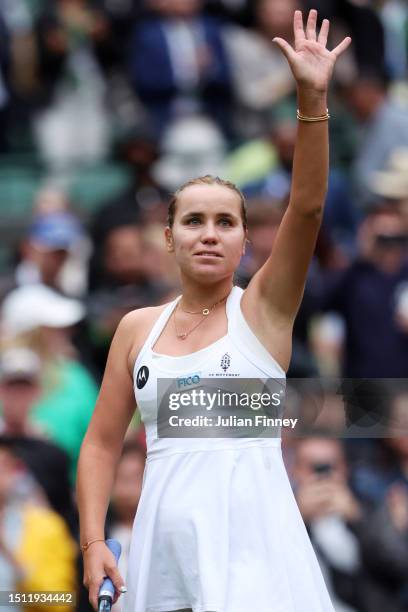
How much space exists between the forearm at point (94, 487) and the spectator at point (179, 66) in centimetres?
636

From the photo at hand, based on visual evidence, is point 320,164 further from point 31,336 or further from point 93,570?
point 31,336

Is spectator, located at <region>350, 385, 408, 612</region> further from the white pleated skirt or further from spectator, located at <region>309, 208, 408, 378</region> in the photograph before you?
the white pleated skirt

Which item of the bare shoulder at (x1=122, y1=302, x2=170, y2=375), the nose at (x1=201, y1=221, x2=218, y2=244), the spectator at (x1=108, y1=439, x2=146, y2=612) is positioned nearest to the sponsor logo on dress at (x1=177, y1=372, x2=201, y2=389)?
the bare shoulder at (x1=122, y1=302, x2=170, y2=375)

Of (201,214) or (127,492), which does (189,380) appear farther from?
(127,492)

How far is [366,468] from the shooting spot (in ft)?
24.4

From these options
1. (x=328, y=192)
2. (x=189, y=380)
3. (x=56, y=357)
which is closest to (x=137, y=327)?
(x=189, y=380)

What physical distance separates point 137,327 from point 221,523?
72 cm

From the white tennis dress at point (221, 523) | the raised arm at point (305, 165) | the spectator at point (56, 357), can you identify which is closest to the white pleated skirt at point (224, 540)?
the white tennis dress at point (221, 523)

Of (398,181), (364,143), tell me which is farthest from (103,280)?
(364,143)

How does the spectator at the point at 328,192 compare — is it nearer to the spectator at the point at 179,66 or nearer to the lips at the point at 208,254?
the spectator at the point at 179,66

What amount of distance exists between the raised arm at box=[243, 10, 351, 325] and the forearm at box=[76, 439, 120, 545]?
2.57ft

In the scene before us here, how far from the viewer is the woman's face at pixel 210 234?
4332 mm

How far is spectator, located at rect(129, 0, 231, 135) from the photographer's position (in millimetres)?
10828

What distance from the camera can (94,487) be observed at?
14.7ft
